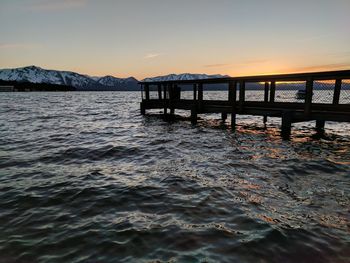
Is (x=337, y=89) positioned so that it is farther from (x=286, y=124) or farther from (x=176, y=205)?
(x=176, y=205)

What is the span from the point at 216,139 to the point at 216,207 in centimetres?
806

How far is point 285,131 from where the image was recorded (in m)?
13.0

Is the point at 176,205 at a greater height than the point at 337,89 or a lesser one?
lesser

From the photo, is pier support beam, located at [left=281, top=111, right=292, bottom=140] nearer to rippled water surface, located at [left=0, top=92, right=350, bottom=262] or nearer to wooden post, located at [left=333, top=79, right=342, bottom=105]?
rippled water surface, located at [left=0, top=92, right=350, bottom=262]

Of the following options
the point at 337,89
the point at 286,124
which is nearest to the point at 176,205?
the point at 286,124

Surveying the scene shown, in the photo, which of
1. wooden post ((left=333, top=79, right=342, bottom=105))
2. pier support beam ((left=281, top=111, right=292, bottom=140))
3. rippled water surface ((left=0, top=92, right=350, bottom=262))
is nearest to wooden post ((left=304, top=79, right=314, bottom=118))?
pier support beam ((left=281, top=111, right=292, bottom=140))

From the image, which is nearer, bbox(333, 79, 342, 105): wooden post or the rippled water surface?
the rippled water surface

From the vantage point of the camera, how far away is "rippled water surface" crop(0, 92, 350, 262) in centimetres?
389

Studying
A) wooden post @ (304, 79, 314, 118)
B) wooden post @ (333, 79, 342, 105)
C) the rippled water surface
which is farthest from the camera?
wooden post @ (333, 79, 342, 105)

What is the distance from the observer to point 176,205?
5469 mm

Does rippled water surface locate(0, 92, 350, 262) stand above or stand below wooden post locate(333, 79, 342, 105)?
below

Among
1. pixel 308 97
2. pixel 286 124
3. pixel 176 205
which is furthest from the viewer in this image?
pixel 286 124

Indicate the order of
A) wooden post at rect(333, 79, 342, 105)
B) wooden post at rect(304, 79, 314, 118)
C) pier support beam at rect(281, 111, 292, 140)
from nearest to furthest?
wooden post at rect(304, 79, 314, 118), pier support beam at rect(281, 111, 292, 140), wooden post at rect(333, 79, 342, 105)

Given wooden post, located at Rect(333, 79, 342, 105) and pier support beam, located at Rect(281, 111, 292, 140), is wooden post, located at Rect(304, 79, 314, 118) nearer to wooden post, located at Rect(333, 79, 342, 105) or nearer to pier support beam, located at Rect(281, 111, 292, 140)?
pier support beam, located at Rect(281, 111, 292, 140)
